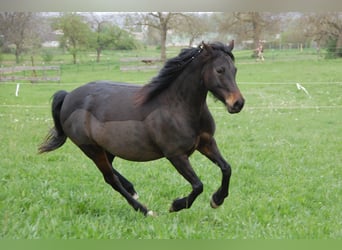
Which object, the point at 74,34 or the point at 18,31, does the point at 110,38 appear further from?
the point at 18,31

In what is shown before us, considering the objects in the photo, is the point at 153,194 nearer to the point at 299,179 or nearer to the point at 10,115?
the point at 299,179

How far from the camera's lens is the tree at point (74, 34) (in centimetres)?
402

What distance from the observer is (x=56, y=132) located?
3266 mm

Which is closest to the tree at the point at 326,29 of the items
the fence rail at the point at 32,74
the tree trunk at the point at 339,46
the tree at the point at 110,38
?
the tree trunk at the point at 339,46

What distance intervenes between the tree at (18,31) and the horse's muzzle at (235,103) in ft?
7.29

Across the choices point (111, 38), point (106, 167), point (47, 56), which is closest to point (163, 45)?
point (111, 38)

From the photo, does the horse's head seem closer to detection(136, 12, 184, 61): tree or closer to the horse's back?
the horse's back

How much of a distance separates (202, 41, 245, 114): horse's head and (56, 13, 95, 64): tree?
184cm

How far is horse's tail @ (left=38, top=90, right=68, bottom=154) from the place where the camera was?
320cm

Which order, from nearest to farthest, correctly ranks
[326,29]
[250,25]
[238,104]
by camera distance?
[238,104]
[250,25]
[326,29]

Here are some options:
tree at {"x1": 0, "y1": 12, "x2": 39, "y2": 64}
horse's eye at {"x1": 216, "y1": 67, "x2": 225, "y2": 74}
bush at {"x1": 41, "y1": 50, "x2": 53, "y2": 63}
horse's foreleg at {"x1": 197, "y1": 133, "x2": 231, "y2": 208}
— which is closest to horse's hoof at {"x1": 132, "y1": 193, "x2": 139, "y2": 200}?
horse's foreleg at {"x1": 197, "y1": 133, "x2": 231, "y2": 208}

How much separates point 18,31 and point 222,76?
2.62m

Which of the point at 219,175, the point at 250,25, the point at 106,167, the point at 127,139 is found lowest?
the point at 219,175

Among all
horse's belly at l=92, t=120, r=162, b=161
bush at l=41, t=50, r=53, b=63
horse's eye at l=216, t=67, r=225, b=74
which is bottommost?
horse's belly at l=92, t=120, r=162, b=161
